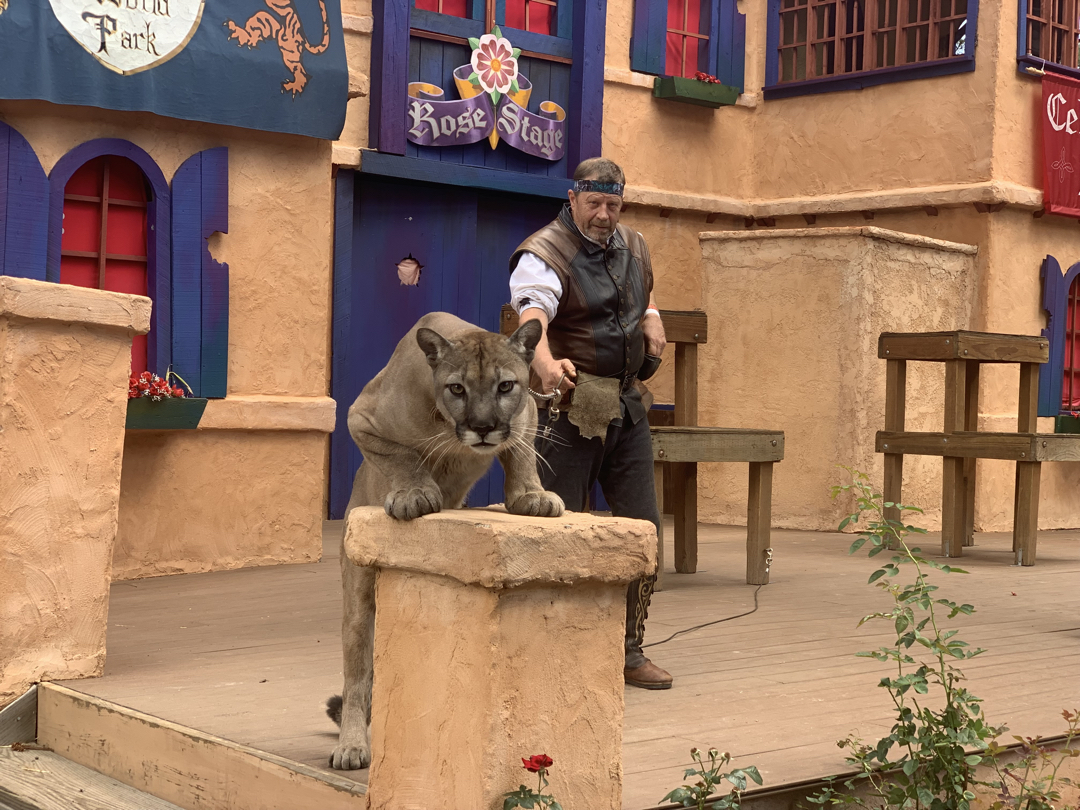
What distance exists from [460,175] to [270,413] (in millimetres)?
2812

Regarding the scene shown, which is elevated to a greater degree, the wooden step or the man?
the man

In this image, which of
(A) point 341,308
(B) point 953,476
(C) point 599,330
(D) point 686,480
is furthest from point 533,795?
(A) point 341,308

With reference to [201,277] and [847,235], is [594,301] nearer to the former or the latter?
[201,277]

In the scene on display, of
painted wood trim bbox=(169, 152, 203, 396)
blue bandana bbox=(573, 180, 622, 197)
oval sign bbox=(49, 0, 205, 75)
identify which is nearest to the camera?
blue bandana bbox=(573, 180, 622, 197)

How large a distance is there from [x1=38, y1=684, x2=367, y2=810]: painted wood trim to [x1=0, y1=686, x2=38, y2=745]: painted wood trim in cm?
3

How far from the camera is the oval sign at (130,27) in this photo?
6652 millimetres

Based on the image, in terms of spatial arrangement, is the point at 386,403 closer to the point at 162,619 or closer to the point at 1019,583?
the point at 162,619

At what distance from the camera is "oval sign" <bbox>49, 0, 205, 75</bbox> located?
21.8 feet

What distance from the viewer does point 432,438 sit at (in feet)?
11.2

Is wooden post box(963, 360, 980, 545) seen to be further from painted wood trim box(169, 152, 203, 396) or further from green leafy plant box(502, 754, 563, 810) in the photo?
green leafy plant box(502, 754, 563, 810)

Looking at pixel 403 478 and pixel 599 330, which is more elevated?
pixel 599 330

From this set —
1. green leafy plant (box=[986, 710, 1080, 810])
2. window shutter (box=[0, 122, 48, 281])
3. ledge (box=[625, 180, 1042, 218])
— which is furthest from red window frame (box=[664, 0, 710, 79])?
green leafy plant (box=[986, 710, 1080, 810])

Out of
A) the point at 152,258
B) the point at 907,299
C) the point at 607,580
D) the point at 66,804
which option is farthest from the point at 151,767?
the point at 907,299

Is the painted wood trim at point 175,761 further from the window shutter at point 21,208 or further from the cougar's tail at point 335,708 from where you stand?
the window shutter at point 21,208
